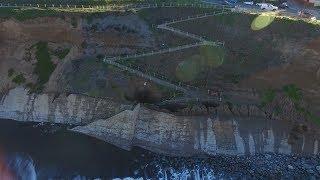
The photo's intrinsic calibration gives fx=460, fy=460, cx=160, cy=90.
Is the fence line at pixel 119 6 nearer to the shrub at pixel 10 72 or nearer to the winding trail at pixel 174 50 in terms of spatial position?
the winding trail at pixel 174 50

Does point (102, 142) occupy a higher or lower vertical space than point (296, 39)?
lower

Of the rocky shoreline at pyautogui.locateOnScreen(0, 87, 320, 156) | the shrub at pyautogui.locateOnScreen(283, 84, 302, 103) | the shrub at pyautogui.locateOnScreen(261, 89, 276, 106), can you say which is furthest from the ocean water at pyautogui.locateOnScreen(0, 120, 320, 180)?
the shrub at pyautogui.locateOnScreen(283, 84, 302, 103)

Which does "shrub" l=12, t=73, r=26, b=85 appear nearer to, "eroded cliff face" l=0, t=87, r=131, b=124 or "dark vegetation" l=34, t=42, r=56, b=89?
"eroded cliff face" l=0, t=87, r=131, b=124

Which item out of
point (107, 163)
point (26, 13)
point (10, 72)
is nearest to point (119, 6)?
point (26, 13)

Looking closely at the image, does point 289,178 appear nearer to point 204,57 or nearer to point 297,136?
point 297,136

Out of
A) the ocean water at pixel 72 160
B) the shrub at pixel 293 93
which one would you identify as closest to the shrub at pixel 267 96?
the shrub at pixel 293 93

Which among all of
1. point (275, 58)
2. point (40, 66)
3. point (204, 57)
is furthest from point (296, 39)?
point (40, 66)

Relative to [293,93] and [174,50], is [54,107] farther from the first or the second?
[293,93]
